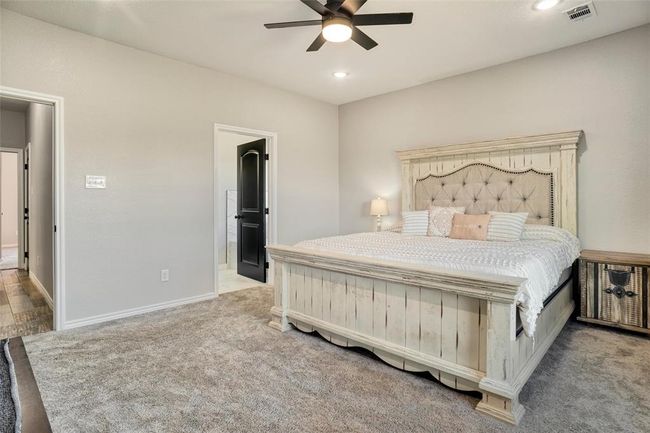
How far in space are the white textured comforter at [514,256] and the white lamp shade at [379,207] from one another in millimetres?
1614

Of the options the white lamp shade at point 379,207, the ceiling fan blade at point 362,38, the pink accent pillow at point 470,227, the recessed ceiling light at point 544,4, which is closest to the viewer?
the ceiling fan blade at point 362,38

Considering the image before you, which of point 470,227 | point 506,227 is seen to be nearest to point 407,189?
point 470,227

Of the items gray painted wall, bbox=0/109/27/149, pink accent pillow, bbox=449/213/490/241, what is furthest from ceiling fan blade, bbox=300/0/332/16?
gray painted wall, bbox=0/109/27/149

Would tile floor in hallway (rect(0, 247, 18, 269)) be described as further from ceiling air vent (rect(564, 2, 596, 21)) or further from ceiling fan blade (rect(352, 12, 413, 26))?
ceiling air vent (rect(564, 2, 596, 21))

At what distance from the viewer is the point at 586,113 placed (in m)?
3.20

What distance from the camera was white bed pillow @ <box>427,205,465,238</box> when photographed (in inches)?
133

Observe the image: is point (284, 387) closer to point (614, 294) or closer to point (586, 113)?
point (614, 294)

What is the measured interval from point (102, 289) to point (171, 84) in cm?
212

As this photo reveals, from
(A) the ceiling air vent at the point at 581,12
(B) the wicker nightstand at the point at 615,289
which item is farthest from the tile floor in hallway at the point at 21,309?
(A) the ceiling air vent at the point at 581,12

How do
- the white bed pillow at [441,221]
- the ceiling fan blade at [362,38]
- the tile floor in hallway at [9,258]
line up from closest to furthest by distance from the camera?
1. the ceiling fan blade at [362,38]
2. the white bed pillow at [441,221]
3. the tile floor in hallway at [9,258]

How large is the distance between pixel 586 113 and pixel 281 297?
3.25m

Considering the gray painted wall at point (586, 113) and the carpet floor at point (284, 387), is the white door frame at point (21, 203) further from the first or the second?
the gray painted wall at point (586, 113)

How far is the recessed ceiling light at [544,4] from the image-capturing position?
2.55 m

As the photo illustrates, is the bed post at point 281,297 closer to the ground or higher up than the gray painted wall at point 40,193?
closer to the ground
